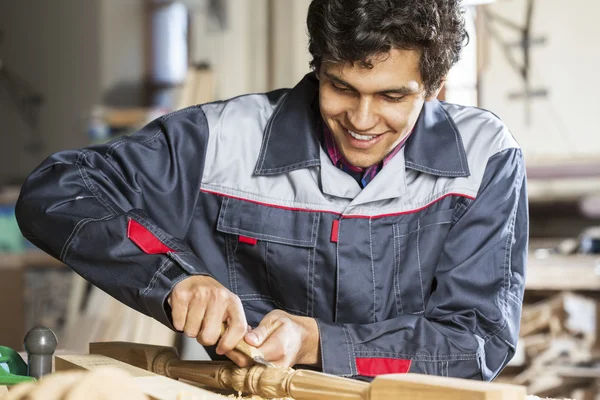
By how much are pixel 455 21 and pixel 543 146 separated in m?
5.23

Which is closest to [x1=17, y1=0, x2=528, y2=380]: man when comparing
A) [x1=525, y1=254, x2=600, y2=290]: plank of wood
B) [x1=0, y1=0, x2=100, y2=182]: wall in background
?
[x1=525, y1=254, x2=600, y2=290]: plank of wood

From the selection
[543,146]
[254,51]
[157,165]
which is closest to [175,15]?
[254,51]

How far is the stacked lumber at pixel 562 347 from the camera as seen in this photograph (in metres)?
4.00

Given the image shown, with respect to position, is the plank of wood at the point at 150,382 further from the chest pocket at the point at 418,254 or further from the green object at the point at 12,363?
the chest pocket at the point at 418,254

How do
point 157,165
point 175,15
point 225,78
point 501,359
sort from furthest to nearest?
point 175,15, point 225,78, point 157,165, point 501,359

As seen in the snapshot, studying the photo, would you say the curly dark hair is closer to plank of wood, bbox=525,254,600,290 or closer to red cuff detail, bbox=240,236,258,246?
red cuff detail, bbox=240,236,258,246

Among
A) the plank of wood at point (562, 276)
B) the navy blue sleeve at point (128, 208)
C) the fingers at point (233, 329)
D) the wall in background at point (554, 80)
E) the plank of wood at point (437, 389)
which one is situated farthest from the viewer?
the wall in background at point (554, 80)

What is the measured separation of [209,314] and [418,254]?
55cm

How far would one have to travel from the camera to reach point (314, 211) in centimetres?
164

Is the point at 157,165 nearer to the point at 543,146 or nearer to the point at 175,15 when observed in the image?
the point at 543,146

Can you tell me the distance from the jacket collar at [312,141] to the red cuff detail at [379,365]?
42 centimetres

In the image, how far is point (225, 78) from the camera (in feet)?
20.6

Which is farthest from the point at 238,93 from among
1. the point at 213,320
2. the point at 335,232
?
the point at 213,320

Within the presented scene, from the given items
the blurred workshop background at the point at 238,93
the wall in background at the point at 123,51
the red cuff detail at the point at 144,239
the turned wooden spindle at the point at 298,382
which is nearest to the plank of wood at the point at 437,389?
the turned wooden spindle at the point at 298,382
